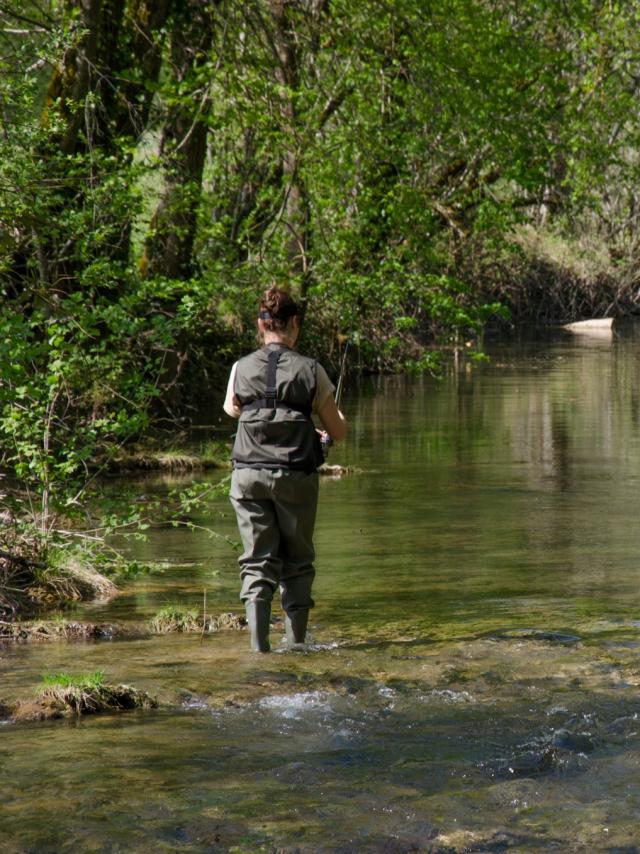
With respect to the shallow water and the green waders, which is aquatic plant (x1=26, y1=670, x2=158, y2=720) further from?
the green waders

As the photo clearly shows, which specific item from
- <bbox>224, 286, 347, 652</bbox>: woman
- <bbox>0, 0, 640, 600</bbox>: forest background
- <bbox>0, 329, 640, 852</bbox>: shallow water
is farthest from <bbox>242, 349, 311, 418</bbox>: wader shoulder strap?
<bbox>0, 0, 640, 600</bbox>: forest background

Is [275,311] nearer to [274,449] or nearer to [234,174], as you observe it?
[274,449]

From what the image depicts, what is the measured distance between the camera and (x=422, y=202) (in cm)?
2770

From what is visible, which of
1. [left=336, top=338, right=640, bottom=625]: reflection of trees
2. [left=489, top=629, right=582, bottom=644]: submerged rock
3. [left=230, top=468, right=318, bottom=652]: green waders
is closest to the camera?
[left=230, top=468, right=318, bottom=652]: green waders

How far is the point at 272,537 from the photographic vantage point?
7723 millimetres

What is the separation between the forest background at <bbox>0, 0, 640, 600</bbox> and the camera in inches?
411

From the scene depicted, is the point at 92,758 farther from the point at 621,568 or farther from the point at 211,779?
the point at 621,568

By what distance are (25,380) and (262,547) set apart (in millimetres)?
2556

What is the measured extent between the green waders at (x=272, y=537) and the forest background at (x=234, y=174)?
6.85ft

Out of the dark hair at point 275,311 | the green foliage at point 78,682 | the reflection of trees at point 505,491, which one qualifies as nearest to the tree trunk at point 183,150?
the reflection of trees at point 505,491

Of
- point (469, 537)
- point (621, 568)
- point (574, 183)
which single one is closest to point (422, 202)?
point (574, 183)

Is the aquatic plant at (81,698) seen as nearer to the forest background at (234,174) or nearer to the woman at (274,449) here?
the woman at (274,449)

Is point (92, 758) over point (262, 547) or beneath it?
beneath

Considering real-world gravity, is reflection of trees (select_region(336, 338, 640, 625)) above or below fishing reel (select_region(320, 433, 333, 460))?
below
